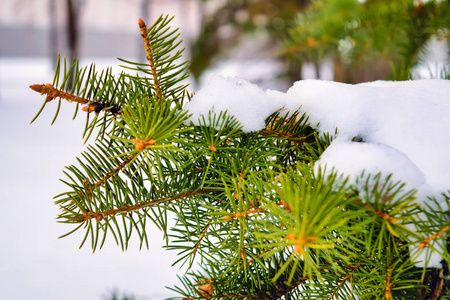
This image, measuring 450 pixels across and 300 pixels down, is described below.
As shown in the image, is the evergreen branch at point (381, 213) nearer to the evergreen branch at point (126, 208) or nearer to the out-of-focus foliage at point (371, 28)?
the evergreen branch at point (126, 208)

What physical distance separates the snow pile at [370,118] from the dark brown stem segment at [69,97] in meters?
0.05

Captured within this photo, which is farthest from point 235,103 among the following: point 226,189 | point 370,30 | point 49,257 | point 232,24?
point 232,24

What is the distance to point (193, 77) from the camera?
2129mm

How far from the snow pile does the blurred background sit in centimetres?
14

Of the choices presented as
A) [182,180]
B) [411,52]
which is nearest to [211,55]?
[411,52]

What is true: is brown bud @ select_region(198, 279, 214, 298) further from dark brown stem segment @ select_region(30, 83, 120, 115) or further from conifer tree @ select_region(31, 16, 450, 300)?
dark brown stem segment @ select_region(30, 83, 120, 115)

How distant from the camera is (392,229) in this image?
161mm

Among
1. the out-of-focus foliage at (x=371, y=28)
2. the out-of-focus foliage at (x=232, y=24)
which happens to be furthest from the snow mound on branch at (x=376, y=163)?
the out-of-focus foliage at (x=232, y=24)

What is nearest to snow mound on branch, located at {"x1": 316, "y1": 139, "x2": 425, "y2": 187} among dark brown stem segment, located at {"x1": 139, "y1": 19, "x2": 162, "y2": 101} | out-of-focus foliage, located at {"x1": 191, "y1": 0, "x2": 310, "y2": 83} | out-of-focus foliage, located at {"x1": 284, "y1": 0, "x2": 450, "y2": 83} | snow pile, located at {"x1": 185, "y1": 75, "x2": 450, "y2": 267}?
snow pile, located at {"x1": 185, "y1": 75, "x2": 450, "y2": 267}

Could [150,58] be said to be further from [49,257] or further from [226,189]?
[49,257]

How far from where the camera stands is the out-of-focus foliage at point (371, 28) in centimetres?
54

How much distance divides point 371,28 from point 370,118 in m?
0.45

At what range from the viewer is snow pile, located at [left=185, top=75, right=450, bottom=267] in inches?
7.0

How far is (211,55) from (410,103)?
70.6 inches
